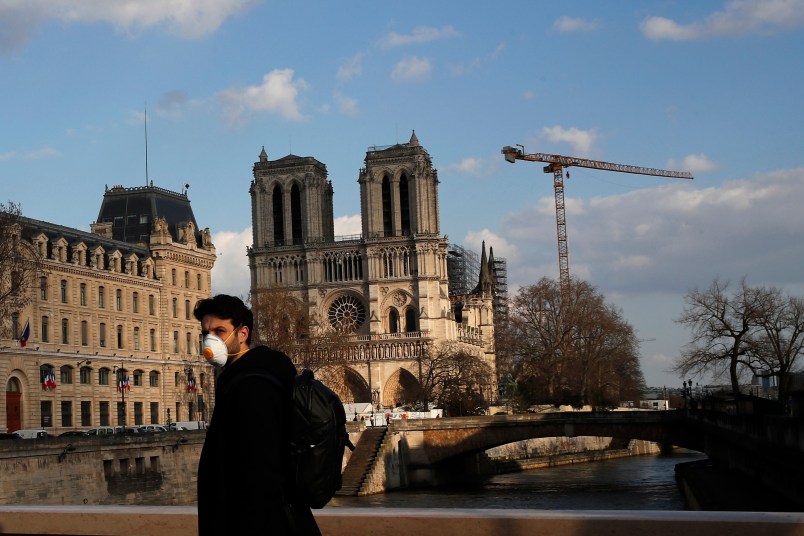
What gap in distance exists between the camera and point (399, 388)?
117 meters

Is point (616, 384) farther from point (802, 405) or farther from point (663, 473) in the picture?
point (802, 405)

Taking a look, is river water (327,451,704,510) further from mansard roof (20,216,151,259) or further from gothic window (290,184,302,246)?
gothic window (290,184,302,246)

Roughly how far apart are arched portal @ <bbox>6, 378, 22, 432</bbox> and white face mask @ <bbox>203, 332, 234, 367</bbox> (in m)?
61.4

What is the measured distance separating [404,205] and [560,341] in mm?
25077

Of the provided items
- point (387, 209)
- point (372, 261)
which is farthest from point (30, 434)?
point (387, 209)

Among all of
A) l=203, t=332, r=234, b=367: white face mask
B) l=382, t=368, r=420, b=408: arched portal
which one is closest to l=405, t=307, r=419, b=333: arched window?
l=382, t=368, r=420, b=408: arched portal

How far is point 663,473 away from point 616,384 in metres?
39.5

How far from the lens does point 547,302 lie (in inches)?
4154

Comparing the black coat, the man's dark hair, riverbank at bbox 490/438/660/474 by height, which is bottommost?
riverbank at bbox 490/438/660/474

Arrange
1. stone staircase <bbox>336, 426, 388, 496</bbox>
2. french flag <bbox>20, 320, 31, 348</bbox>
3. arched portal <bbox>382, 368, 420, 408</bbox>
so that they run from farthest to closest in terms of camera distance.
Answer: arched portal <bbox>382, 368, 420, 408</bbox>
stone staircase <bbox>336, 426, 388, 496</bbox>
french flag <bbox>20, 320, 31, 348</bbox>

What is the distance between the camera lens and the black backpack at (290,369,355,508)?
22.4 feet

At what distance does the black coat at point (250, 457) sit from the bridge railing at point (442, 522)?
2578 mm

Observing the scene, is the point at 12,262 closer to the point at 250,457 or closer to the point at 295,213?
the point at 250,457

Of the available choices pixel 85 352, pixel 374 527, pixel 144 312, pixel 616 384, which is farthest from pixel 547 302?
pixel 374 527
